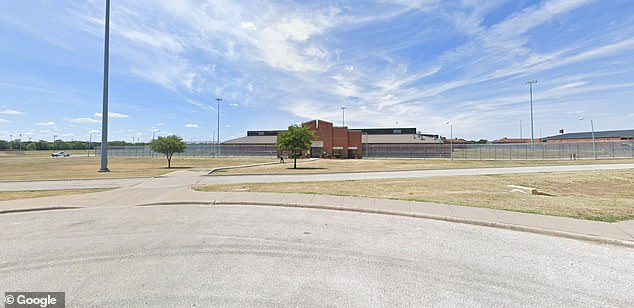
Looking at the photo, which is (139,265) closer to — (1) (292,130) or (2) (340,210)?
(2) (340,210)

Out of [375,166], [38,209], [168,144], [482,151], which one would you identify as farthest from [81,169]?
[482,151]

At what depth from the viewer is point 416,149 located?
2103 inches

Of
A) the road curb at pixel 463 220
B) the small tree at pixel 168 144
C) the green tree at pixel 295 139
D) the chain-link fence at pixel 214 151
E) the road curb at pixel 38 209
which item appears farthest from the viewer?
the chain-link fence at pixel 214 151

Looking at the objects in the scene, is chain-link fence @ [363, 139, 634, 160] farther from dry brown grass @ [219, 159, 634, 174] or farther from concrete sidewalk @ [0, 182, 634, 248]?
concrete sidewalk @ [0, 182, 634, 248]

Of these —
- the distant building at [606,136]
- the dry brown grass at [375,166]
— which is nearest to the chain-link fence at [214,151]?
the dry brown grass at [375,166]

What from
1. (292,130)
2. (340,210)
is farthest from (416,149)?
(340,210)

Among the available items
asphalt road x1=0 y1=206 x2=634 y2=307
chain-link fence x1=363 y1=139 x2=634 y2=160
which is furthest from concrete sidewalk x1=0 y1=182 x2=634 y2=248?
chain-link fence x1=363 y1=139 x2=634 y2=160

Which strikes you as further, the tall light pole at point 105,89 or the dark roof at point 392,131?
the dark roof at point 392,131

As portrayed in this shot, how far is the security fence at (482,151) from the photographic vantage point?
46.7 metres

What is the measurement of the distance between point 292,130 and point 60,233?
2553 cm

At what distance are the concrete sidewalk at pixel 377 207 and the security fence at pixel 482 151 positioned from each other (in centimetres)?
4502

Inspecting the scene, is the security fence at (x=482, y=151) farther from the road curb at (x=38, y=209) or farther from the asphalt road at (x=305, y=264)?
the road curb at (x=38, y=209)

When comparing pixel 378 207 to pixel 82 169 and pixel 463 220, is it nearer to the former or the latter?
pixel 463 220

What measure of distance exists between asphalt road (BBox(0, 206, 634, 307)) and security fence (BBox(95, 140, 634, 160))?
157 feet
